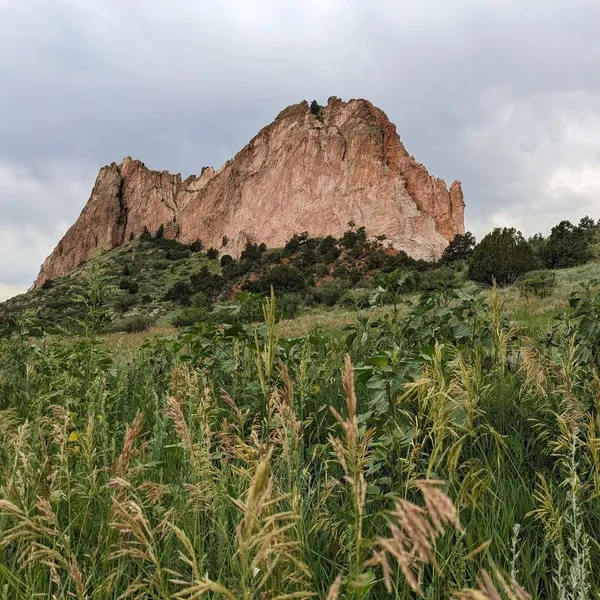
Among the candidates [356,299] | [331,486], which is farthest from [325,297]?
[331,486]

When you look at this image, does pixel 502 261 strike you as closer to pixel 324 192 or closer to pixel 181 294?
pixel 181 294

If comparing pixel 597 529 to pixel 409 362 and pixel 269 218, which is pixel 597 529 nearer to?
pixel 409 362

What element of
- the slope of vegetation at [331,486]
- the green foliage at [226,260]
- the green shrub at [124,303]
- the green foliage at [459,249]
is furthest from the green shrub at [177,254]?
the slope of vegetation at [331,486]

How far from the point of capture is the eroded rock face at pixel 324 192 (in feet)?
235

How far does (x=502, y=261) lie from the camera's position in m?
27.0

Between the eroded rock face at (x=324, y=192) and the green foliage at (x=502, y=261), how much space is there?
35.6 m

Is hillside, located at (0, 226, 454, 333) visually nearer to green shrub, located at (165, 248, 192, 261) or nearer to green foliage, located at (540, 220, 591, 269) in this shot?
green shrub, located at (165, 248, 192, 261)

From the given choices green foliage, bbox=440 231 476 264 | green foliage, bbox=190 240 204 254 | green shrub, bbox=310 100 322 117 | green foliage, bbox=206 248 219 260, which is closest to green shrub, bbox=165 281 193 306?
green foliage, bbox=206 248 219 260

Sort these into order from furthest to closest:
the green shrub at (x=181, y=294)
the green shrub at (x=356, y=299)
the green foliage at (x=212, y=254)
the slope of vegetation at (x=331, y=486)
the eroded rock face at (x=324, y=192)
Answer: the green foliage at (x=212, y=254), the eroded rock face at (x=324, y=192), the green shrub at (x=181, y=294), the green shrub at (x=356, y=299), the slope of vegetation at (x=331, y=486)

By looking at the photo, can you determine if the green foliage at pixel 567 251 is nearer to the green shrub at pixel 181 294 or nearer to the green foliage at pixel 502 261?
the green foliage at pixel 502 261

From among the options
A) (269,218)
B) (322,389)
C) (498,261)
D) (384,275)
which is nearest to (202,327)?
(322,389)

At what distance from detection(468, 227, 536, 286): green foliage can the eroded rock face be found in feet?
117

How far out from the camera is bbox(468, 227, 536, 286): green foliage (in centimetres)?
2722

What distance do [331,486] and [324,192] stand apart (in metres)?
77.7
